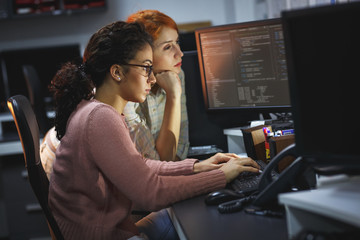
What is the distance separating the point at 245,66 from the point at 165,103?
15.3 inches

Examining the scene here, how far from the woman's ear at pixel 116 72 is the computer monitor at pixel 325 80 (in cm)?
65

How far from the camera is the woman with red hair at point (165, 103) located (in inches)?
71.6

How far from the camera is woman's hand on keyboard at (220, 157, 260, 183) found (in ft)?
4.40

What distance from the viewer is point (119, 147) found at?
1216mm

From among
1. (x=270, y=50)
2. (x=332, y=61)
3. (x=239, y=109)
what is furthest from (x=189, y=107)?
(x=332, y=61)

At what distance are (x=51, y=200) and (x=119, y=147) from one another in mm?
303

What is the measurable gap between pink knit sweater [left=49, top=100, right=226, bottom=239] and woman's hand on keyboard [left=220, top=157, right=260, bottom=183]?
3 cm

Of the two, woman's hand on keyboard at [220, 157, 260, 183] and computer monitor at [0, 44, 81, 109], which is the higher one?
computer monitor at [0, 44, 81, 109]

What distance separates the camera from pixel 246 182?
1322mm

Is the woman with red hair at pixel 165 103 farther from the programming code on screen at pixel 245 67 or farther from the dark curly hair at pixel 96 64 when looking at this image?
the dark curly hair at pixel 96 64

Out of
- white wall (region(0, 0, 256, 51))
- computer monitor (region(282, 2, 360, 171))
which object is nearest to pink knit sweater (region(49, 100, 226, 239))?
computer monitor (region(282, 2, 360, 171))

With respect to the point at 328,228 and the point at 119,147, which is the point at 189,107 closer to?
the point at 119,147

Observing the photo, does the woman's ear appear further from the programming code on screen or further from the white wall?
the white wall

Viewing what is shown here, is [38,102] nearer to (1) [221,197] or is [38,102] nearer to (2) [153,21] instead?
(2) [153,21]
